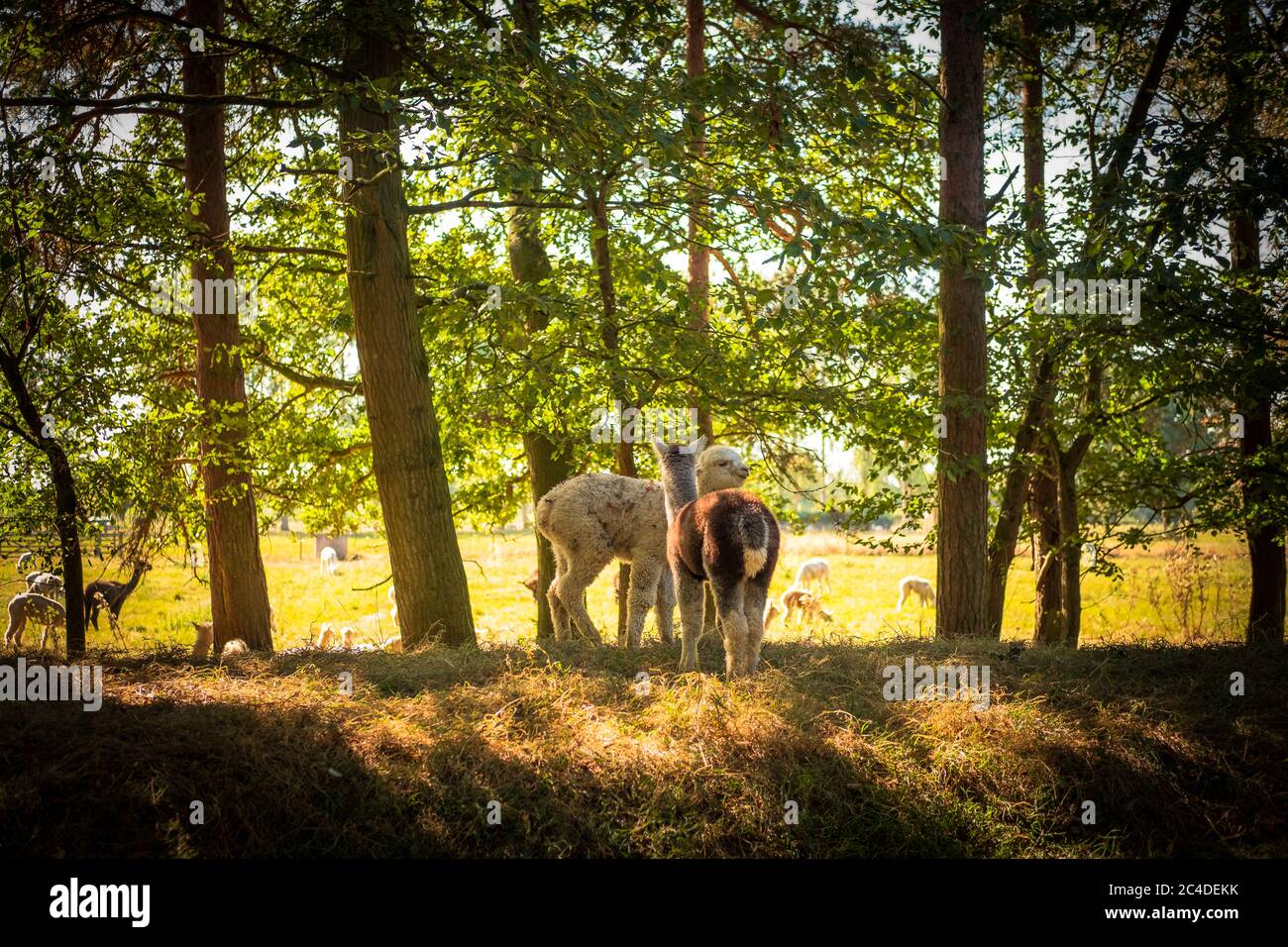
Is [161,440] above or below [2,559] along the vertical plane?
above

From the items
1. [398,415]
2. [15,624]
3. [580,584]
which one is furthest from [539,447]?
[15,624]

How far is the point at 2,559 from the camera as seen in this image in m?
10.1

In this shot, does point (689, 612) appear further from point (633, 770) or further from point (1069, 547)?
point (1069, 547)

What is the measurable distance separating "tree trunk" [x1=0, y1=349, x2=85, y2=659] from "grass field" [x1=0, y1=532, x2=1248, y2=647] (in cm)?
386

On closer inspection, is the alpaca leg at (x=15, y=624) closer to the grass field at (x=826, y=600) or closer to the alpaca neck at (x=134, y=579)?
the grass field at (x=826, y=600)

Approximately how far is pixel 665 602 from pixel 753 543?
310cm

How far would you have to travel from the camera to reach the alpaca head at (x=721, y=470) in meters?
8.47

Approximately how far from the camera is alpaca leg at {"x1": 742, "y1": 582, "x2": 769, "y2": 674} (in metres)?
7.40

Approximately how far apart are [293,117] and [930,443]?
28.3ft

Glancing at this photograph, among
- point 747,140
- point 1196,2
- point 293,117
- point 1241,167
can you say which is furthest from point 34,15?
point 1196,2

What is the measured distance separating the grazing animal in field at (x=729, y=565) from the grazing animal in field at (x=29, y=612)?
10805 mm

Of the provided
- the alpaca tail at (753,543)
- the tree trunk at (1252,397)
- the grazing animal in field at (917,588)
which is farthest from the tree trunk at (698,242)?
the grazing animal in field at (917,588)
